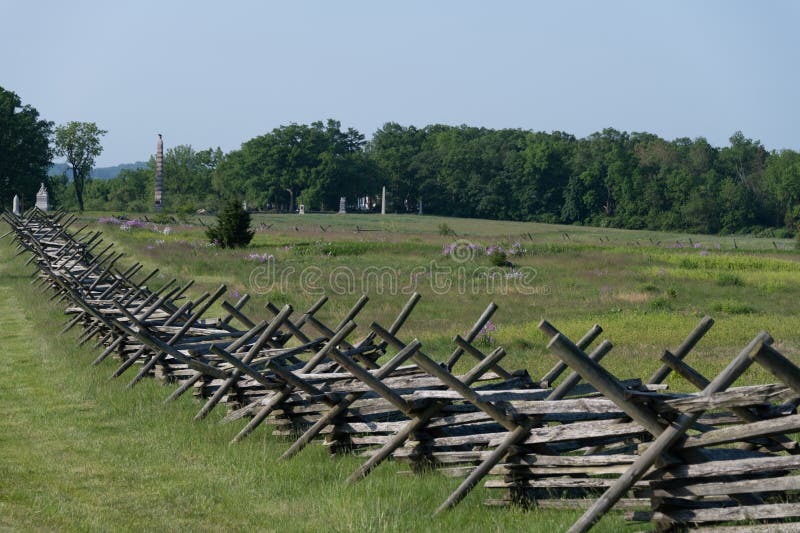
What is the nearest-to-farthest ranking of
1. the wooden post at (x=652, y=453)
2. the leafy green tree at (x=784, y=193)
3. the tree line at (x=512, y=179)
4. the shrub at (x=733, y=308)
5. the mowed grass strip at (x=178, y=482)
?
the wooden post at (x=652, y=453), the mowed grass strip at (x=178, y=482), the shrub at (x=733, y=308), the leafy green tree at (x=784, y=193), the tree line at (x=512, y=179)

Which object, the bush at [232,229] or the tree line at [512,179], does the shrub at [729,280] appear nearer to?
the bush at [232,229]

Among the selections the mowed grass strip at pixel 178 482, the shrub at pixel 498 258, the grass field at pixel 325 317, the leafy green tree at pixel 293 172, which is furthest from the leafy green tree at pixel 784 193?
the mowed grass strip at pixel 178 482

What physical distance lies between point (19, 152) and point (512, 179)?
5778 centimetres

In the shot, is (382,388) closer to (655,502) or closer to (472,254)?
(655,502)

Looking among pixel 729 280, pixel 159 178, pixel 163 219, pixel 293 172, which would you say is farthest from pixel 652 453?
pixel 293 172

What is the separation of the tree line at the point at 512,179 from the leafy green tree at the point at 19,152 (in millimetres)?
23310

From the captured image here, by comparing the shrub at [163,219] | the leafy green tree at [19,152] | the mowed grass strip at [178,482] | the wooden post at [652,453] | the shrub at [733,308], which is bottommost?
the shrub at [733,308]

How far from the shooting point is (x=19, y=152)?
7544 centimetres

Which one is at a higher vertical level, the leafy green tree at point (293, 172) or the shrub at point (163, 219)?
the leafy green tree at point (293, 172)

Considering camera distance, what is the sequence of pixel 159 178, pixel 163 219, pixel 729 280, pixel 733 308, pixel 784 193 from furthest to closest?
pixel 784 193, pixel 159 178, pixel 163 219, pixel 729 280, pixel 733 308

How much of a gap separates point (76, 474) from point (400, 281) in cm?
2087

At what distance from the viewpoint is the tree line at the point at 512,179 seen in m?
104

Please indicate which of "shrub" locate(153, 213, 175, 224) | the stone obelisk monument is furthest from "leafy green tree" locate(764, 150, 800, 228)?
"shrub" locate(153, 213, 175, 224)

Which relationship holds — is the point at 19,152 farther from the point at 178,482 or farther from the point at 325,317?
the point at 178,482
